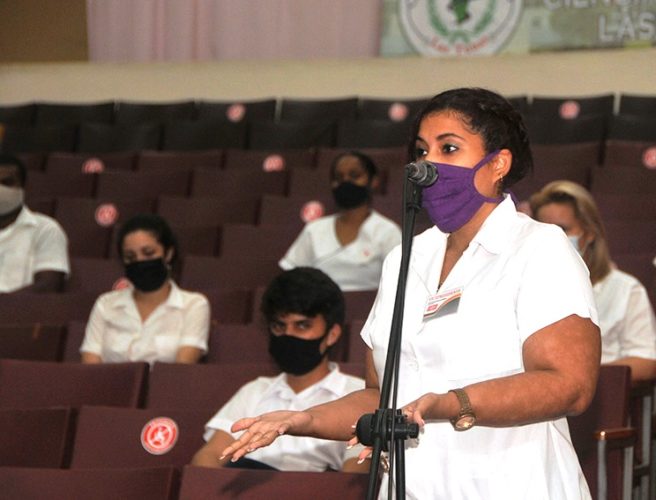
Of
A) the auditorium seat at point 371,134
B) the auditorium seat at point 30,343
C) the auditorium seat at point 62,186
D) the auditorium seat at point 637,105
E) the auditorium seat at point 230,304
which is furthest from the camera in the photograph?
the auditorium seat at point 371,134

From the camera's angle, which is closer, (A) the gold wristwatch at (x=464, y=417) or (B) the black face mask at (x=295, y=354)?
(A) the gold wristwatch at (x=464, y=417)

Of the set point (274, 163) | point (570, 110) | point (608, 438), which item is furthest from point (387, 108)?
point (608, 438)

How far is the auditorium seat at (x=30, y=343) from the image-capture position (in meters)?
4.27

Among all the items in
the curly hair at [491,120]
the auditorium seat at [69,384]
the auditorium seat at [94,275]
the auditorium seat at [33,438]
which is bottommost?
the auditorium seat at [33,438]

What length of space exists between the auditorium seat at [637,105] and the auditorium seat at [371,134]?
1.21 m

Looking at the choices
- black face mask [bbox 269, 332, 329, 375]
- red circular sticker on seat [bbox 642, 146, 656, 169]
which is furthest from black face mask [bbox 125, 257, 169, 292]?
red circular sticker on seat [bbox 642, 146, 656, 169]

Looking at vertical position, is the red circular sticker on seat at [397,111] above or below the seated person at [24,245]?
above

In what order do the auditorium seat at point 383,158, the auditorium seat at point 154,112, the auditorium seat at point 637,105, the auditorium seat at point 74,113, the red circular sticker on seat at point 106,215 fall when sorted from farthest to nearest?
the auditorium seat at point 74,113, the auditorium seat at point 154,112, the auditorium seat at point 637,105, the auditorium seat at point 383,158, the red circular sticker on seat at point 106,215

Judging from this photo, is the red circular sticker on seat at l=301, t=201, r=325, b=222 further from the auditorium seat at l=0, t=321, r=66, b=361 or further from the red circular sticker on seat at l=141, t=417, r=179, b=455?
the red circular sticker on seat at l=141, t=417, r=179, b=455

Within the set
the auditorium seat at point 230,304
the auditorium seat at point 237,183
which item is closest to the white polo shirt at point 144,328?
the auditorium seat at point 230,304

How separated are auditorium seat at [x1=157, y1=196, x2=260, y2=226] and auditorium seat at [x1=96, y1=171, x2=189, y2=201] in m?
0.40

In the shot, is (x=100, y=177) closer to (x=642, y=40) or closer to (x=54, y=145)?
(x=54, y=145)

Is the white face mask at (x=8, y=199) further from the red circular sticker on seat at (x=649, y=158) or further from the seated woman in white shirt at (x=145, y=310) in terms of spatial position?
the red circular sticker on seat at (x=649, y=158)

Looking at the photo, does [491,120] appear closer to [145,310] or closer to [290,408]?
[290,408]
